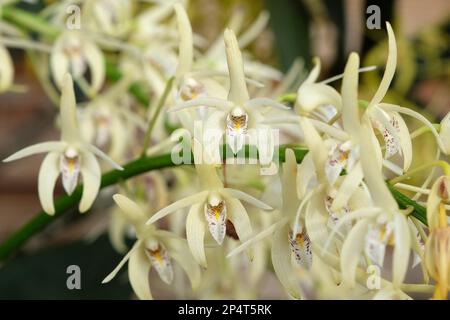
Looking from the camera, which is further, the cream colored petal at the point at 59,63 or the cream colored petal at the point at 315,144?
the cream colored petal at the point at 59,63

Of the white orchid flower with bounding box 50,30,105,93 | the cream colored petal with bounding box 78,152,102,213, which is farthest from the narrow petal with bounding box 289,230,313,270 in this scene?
the white orchid flower with bounding box 50,30,105,93

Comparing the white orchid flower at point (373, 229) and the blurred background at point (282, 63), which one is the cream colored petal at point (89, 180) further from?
the blurred background at point (282, 63)

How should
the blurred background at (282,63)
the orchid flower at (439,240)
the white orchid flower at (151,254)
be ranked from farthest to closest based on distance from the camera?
the blurred background at (282,63)
the white orchid flower at (151,254)
the orchid flower at (439,240)

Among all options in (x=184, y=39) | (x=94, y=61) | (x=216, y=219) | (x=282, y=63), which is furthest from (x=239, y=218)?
(x=282, y=63)

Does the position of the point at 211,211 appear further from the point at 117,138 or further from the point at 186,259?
the point at 117,138

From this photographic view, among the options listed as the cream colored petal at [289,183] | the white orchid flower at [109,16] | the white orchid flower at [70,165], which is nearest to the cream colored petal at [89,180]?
the white orchid flower at [70,165]

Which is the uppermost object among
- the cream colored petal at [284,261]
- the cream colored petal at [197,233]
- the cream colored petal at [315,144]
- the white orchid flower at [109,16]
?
the white orchid flower at [109,16]
